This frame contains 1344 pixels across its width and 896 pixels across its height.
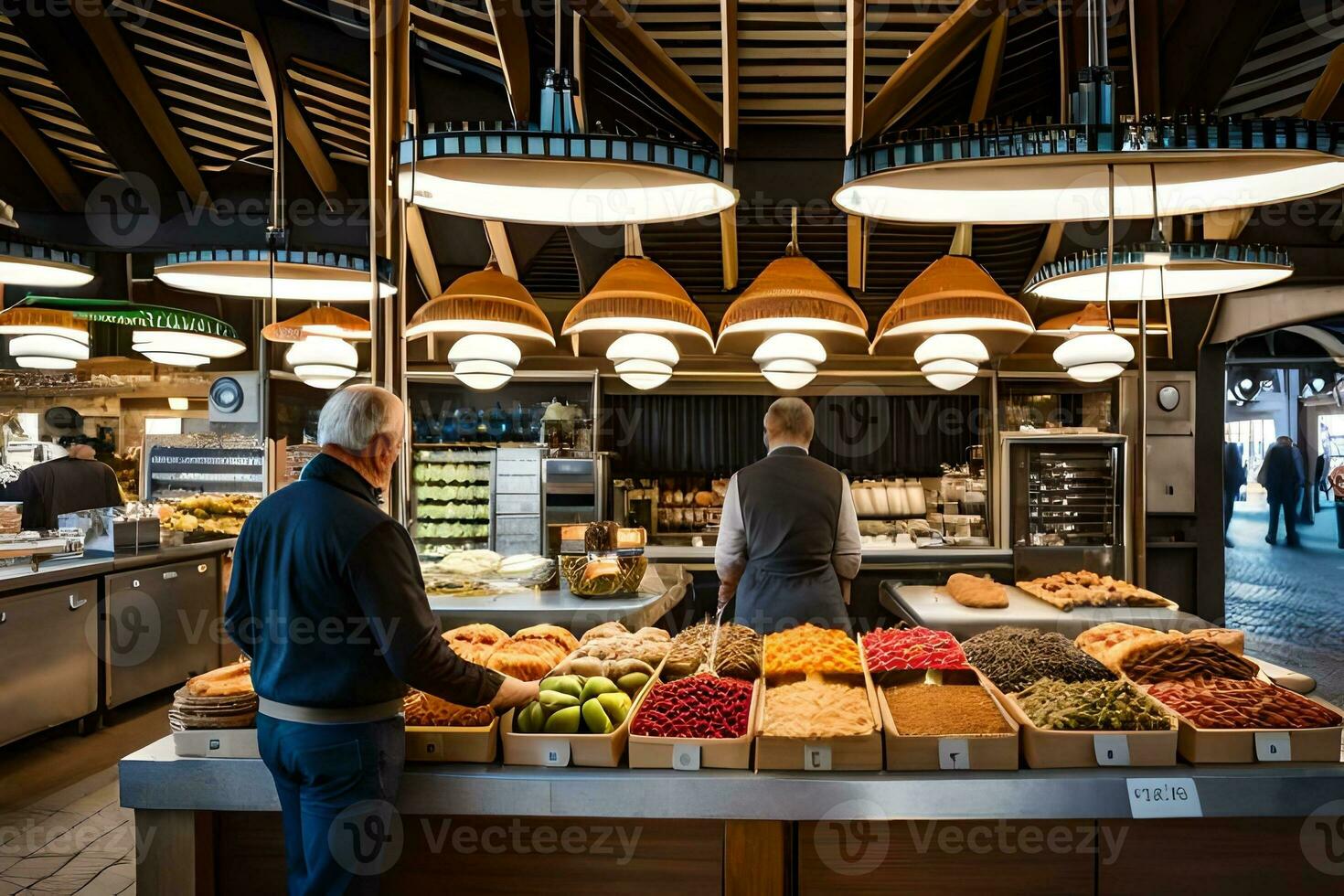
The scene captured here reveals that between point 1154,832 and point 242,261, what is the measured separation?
3.52 metres

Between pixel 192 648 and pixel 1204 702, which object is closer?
pixel 1204 702

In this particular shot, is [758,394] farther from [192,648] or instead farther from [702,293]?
[192,648]

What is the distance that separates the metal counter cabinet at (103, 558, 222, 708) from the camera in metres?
5.58

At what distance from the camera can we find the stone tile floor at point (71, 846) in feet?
11.0

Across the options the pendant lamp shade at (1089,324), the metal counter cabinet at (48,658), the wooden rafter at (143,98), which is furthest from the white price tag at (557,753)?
the wooden rafter at (143,98)

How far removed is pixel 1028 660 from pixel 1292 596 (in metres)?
10.8

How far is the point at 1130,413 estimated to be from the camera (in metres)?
8.56

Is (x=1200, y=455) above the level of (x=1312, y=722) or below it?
above

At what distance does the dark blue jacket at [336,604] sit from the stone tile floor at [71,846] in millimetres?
2216

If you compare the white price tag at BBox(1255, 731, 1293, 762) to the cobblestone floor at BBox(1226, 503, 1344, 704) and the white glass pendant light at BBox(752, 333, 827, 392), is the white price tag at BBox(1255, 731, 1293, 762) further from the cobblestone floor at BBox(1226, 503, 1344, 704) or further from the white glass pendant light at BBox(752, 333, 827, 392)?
the cobblestone floor at BBox(1226, 503, 1344, 704)

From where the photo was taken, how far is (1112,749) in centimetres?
215

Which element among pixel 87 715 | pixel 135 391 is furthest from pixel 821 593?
pixel 135 391

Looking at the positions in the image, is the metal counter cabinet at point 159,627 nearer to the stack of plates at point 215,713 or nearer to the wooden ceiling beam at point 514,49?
the stack of plates at point 215,713

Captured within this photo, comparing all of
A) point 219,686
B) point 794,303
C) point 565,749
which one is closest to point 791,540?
point 794,303
